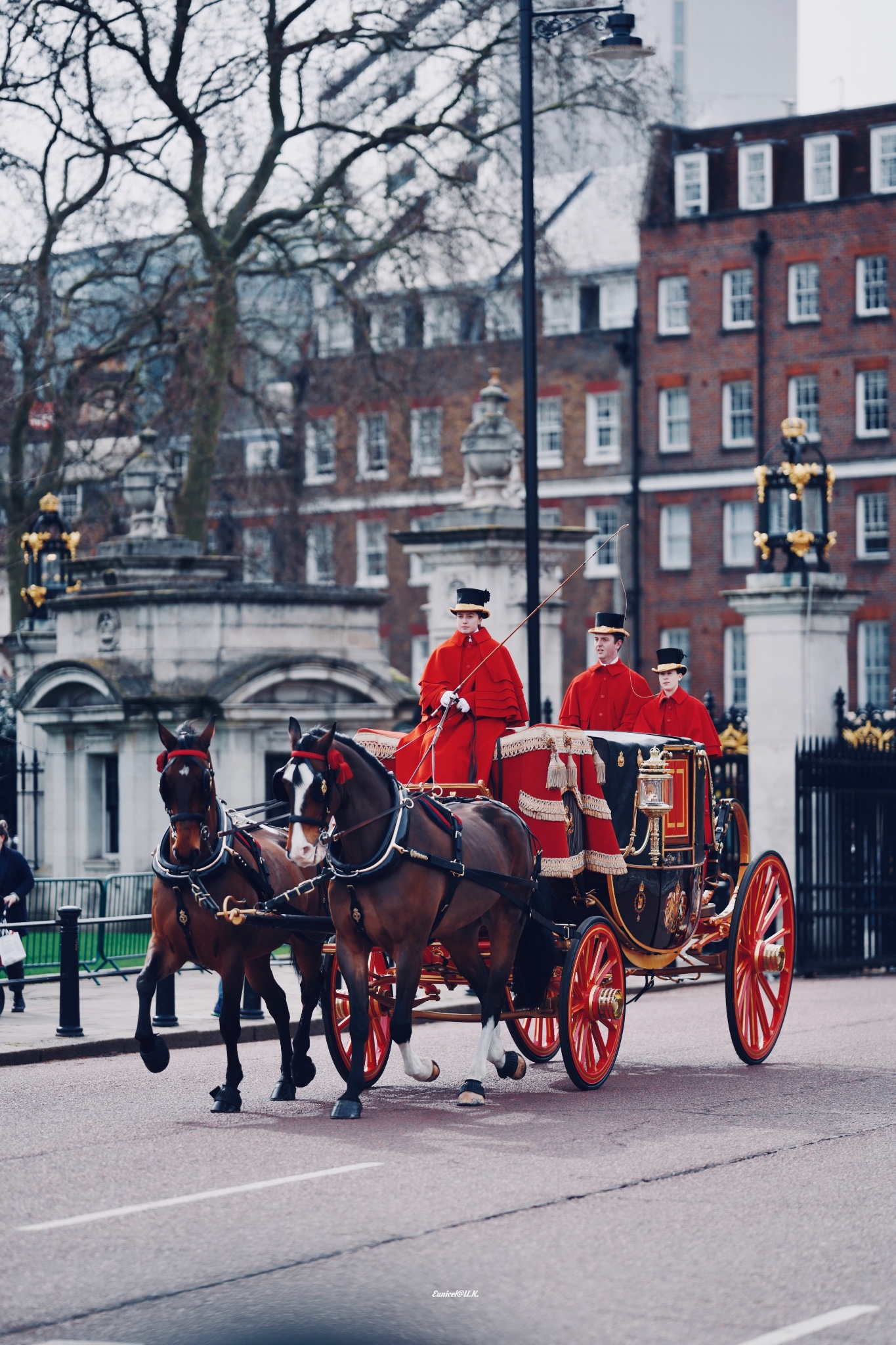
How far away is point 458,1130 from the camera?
33.3 ft

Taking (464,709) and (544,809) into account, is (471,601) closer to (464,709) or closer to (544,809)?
(464,709)

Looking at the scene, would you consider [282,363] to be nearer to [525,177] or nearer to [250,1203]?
[525,177]

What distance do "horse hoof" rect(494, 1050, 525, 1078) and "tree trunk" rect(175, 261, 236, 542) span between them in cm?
1923

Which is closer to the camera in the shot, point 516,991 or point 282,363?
point 516,991

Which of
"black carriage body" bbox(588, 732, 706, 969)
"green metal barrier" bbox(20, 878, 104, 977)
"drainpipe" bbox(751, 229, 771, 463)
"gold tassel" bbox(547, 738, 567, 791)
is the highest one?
"drainpipe" bbox(751, 229, 771, 463)

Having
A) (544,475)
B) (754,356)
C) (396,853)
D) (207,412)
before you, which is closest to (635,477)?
(544,475)

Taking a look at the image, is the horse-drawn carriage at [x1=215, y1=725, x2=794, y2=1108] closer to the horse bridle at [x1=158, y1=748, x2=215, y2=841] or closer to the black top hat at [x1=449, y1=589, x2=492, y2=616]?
the horse bridle at [x1=158, y1=748, x2=215, y2=841]

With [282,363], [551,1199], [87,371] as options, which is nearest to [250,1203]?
[551,1199]

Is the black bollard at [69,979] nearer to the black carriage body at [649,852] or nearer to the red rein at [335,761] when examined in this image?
the black carriage body at [649,852]

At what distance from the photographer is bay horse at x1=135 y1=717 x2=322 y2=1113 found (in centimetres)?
1077

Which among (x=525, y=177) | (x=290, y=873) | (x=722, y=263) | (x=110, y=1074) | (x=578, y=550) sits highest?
(x=722, y=263)

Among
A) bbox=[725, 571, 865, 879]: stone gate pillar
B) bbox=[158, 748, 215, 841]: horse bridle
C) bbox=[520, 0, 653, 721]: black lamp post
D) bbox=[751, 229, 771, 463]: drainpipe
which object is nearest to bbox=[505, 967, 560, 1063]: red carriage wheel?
bbox=[158, 748, 215, 841]: horse bridle

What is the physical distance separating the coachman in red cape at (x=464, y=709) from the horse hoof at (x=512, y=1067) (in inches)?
62.3

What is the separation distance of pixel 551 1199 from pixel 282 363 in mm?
27399
